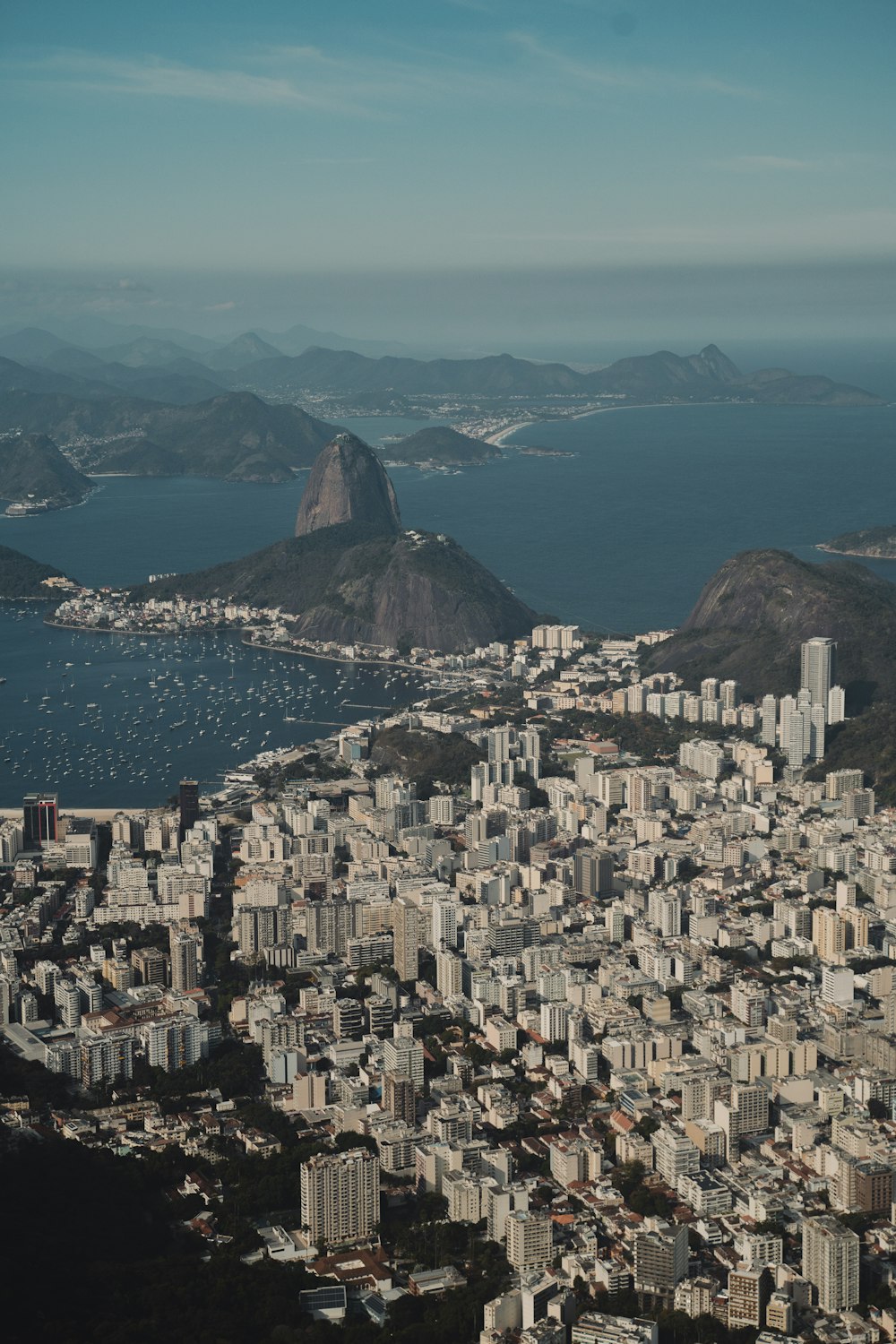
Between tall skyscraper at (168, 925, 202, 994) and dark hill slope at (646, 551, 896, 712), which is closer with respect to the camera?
tall skyscraper at (168, 925, 202, 994)

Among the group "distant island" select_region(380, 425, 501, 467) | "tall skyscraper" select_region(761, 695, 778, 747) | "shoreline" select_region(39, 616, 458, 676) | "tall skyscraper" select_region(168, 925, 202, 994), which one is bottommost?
"tall skyscraper" select_region(168, 925, 202, 994)

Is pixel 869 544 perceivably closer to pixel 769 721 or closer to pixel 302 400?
pixel 769 721

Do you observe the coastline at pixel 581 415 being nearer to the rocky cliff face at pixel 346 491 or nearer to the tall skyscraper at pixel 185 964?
the rocky cliff face at pixel 346 491

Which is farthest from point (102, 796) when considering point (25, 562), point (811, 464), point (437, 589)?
point (811, 464)

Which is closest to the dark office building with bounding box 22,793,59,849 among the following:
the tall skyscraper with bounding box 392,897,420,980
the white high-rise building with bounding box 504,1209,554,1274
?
the tall skyscraper with bounding box 392,897,420,980

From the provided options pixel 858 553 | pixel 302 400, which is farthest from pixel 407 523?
pixel 302 400

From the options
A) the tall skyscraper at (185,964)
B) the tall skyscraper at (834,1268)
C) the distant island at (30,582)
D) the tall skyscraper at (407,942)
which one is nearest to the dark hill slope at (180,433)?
the distant island at (30,582)

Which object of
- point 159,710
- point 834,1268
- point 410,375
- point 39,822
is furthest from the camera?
point 410,375

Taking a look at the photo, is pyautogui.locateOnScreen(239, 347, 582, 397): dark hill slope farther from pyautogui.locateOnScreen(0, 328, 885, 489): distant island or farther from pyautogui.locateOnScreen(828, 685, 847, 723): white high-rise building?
pyautogui.locateOnScreen(828, 685, 847, 723): white high-rise building
